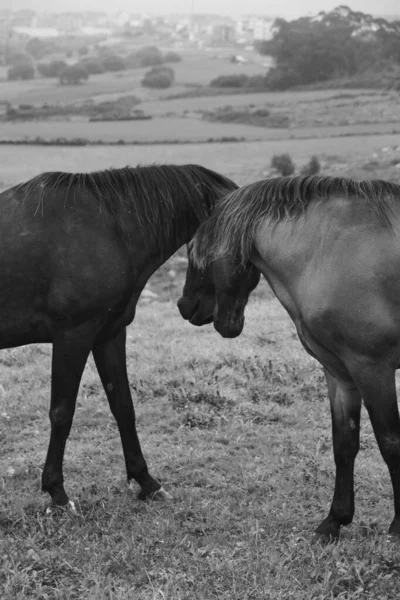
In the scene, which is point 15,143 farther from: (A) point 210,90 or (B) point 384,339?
(B) point 384,339

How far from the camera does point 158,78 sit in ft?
33.3

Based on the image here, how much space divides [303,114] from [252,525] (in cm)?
720

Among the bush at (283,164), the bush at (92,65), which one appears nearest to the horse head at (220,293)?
the bush at (283,164)

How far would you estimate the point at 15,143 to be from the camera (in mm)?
9328

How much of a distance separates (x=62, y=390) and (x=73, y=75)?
6.44 metres

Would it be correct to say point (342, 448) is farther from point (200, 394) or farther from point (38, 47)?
point (38, 47)

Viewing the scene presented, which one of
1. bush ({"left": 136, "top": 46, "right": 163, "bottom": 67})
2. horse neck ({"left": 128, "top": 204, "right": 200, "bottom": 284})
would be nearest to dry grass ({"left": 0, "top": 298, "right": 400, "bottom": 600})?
horse neck ({"left": 128, "top": 204, "right": 200, "bottom": 284})

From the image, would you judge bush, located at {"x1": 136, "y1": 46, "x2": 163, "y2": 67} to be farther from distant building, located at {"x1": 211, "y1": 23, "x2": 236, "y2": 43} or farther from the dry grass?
the dry grass

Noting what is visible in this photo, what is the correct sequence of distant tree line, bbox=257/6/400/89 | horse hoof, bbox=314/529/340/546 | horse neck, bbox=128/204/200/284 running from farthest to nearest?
distant tree line, bbox=257/6/400/89
horse neck, bbox=128/204/200/284
horse hoof, bbox=314/529/340/546

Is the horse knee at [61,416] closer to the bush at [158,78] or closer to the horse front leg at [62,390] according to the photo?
the horse front leg at [62,390]

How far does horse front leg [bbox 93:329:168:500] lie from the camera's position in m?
4.76

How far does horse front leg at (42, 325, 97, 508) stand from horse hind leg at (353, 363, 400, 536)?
1548 mm

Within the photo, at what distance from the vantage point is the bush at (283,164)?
1030 centimetres

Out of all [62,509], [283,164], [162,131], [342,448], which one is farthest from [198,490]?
[283,164]
